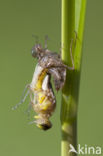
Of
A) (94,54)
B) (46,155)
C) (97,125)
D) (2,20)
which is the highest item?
(2,20)

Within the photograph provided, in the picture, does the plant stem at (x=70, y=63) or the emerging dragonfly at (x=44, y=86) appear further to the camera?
the emerging dragonfly at (x=44, y=86)

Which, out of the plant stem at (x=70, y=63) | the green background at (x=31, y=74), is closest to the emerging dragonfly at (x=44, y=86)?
the plant stem at (x=70, y=63)

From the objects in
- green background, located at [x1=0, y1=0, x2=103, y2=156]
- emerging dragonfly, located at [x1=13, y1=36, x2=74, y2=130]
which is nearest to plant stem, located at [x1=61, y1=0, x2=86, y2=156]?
emerging dragonfly, located at [x1=13, y1=36, x2=74, y2=130]

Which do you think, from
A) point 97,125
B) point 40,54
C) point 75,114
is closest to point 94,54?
point 97,125

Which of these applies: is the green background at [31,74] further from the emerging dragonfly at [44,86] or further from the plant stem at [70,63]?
the plant stem at [70,63]

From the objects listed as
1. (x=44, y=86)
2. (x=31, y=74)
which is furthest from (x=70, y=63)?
(x=31, y=74)

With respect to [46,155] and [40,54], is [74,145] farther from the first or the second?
[46,155]

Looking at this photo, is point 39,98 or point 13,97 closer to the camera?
point 39,98

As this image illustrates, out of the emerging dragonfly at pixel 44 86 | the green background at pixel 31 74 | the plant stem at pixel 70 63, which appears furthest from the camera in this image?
the green background at pixel 31 74
